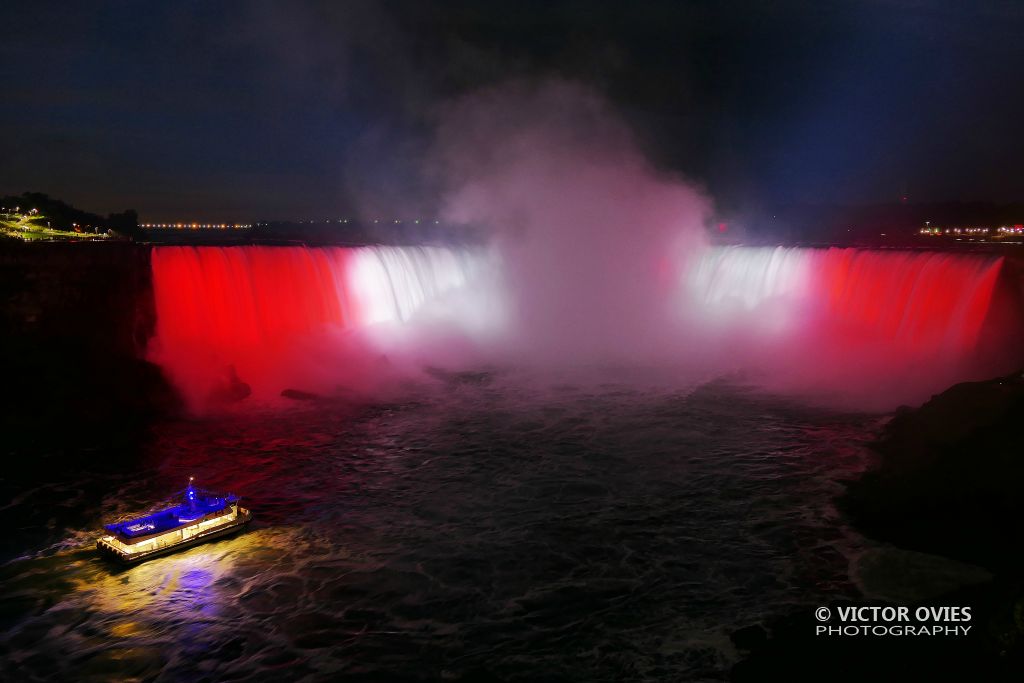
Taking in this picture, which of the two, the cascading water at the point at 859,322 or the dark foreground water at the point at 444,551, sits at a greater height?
the cascading water at the point at 859,322

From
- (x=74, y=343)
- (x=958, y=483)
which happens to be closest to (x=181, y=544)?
(x=74, y=343)

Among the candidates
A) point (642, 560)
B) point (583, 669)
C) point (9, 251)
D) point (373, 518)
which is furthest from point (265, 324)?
point (583, 669)

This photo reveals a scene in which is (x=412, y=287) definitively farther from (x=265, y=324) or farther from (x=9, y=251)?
(x=9, y=251)

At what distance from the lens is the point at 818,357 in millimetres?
23812

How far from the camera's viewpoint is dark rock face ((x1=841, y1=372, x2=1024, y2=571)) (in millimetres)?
10039

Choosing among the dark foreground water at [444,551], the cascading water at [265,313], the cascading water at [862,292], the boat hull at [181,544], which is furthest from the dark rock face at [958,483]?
the cascading water at [265,313]

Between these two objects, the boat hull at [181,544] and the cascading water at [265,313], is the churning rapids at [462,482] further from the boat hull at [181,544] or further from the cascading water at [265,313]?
the boat hull at [181,544]

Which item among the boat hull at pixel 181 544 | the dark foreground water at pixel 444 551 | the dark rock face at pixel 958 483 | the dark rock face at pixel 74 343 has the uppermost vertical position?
the dark rock face at pixel 74 343

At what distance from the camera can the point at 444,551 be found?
11016 mm

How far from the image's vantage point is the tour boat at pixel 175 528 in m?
10.7

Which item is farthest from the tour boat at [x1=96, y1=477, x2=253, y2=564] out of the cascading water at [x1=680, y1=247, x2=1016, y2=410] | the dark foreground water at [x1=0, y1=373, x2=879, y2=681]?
the cascading water at [x1=680, y1=247, x2=1016, y2=410]

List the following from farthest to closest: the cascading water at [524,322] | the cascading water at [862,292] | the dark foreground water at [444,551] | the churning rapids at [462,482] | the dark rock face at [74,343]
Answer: the cascading water at [524,322] → the cascading water at [862,292] → the dark rock face at [74,343] → the churning rapids at [462,482] → the dark foreground water at [444,551]

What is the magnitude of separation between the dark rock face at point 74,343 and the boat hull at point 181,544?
7.48 metres

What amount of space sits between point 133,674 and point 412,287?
24.0 metres
